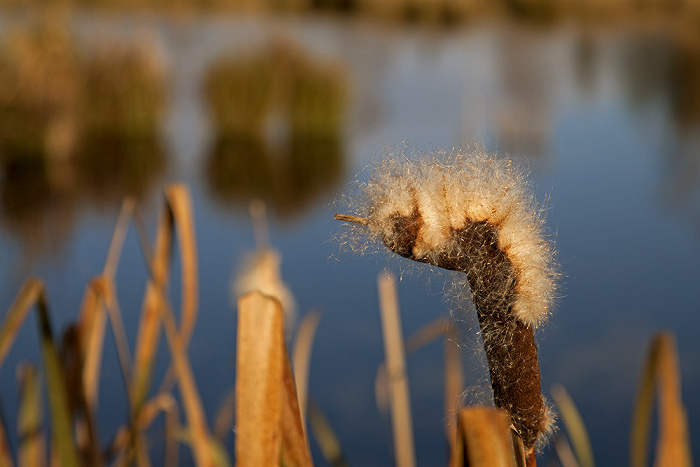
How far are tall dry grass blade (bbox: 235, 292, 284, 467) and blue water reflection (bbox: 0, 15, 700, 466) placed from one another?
9cm

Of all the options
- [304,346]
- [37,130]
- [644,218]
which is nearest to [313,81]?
[37,130]

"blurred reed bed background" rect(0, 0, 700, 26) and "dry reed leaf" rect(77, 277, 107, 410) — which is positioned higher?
"blurred reed bed background" rect(0, 0, 700, 26)

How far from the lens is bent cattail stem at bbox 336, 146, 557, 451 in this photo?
→ 47 centimetres

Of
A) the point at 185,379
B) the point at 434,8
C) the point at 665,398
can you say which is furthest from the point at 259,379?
the point at 434,8

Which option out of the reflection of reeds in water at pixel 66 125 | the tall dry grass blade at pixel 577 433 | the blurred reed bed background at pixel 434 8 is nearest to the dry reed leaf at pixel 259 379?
the tall dry grass blade at pixel 577 433

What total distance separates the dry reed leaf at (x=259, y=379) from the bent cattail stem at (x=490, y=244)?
0.12 m

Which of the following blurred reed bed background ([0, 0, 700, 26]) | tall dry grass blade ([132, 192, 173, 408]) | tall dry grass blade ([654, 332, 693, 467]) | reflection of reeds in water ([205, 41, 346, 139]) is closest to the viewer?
tall dry grass blade ([654, 332, 693, 467])

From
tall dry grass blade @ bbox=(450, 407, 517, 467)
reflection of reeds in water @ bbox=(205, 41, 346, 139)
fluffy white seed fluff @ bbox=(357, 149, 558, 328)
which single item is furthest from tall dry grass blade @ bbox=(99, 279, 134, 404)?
reflection of reeds in water @ bbox=(205, 41, 346, 139)

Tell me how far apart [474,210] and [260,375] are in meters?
0.23

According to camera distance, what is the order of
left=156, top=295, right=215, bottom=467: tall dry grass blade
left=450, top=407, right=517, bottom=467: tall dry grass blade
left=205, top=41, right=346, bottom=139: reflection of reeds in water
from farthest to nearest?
1. left=205, top=41, right=346, bottom=139: reflection of reeds in water
2. left=156, top=295, right=215, bottom=467: tall dry grass blade
3. left=450, top=407, right=517, bottom=467: tall dry grass blade

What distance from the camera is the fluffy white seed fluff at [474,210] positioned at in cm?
49

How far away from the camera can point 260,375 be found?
1.84 feet

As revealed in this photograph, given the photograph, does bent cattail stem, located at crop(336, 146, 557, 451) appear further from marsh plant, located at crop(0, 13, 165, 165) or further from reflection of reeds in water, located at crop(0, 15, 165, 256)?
marsh plant, located at crop(0, 13, 165, 165)

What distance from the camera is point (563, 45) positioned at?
15.3 meters
